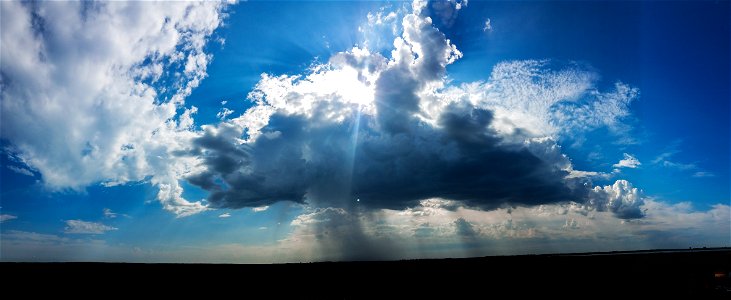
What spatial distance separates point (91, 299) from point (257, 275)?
23.9 metres

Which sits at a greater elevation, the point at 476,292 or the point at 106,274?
the point at 106,274

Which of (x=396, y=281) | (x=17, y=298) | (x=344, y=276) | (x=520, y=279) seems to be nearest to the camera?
(x=17, y=298)

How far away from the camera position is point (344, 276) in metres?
60.6

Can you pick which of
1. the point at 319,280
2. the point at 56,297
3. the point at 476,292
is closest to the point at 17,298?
the point at 56,297

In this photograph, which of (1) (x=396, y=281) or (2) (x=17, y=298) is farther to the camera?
(1) (x=396, y=281)

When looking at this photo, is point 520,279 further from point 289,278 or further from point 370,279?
point 289,278

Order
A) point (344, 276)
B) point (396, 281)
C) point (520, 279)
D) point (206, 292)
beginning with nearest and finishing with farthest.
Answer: point (206, 292) → point (520, 279) → point (396, 281) → point (344, 276)

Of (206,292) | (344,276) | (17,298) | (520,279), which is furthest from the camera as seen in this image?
(344,276)

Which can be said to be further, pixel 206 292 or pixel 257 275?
pixel 257 275

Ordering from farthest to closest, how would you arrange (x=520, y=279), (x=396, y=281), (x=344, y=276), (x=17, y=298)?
(x=344, y=276) < (x=396, y=281) < (x=520, y=279) < (x=17, y=298)

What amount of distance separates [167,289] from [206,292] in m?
5.29

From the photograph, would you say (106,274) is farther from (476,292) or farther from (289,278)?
(476,292)

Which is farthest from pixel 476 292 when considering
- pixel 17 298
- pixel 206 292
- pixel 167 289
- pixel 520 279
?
pixel 17 298

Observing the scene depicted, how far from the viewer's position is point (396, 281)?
55.6 m
